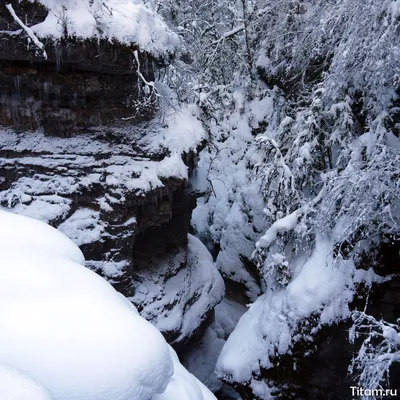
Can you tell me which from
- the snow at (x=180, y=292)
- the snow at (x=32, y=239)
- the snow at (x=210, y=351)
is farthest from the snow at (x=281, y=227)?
the snow at (x=32, y=239)

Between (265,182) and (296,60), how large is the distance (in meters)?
3.54

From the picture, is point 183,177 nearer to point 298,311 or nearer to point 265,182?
point 265,182

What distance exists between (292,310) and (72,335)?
493 centimetres

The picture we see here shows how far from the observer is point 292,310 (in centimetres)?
612

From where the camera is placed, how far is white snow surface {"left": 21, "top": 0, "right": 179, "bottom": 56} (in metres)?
6.26

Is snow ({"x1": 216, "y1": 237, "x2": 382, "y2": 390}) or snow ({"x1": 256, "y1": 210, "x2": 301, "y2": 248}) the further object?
snow ({"x1": 256, "y1": 210, "x2": 301, "y2": 248})

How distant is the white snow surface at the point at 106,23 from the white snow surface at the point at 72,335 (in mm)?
4977

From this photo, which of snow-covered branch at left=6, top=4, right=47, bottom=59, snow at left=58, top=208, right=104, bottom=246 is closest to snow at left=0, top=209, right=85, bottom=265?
snow at left=58, top=208, right=104, bottom=246

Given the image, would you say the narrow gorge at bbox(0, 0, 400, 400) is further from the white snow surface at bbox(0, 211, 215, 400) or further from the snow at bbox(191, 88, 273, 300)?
the white snow surface at bbox(0, 211, 215, 400)

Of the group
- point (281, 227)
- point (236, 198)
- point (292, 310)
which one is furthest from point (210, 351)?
point (236, 198)

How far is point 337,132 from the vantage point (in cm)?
725

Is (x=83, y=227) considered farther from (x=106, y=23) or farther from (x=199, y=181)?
(x=106, y=23)

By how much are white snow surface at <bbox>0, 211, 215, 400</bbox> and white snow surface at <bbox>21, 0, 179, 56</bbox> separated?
4.98 metres

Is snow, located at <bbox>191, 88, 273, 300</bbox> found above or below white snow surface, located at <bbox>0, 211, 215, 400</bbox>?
below
